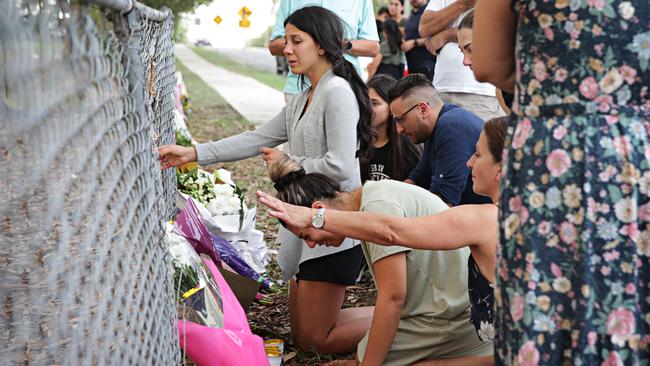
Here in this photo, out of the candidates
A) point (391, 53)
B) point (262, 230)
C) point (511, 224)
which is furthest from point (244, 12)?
point (511, 224)

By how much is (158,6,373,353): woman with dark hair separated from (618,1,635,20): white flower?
83.3 inches

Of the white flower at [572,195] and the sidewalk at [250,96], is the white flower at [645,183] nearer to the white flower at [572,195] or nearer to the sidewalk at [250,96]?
the white flower at [572,195]

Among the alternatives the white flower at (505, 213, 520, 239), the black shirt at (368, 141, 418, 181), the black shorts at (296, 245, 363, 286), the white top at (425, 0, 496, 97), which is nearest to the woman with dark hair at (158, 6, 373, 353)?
the black shorts at (296, 245, 363, 286)

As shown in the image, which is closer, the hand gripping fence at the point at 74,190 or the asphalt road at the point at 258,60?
the hand gripping fence at the point at 74,190

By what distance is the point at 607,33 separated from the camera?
182 centimetres

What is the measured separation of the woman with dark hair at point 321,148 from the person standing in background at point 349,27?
876 mm

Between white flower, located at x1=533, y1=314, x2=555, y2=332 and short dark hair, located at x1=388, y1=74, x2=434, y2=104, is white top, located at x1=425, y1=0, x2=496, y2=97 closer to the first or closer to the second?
short dark hair, located at x1=388, y1=74, x2=434, y2=104

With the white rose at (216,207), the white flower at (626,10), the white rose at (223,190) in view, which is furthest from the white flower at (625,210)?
the white rose at (223,190)

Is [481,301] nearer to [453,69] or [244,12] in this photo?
[453,69]

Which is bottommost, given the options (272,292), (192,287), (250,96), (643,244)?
(250,96)

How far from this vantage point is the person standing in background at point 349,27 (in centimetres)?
504

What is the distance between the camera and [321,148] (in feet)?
13.1

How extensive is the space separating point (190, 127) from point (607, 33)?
10.8m

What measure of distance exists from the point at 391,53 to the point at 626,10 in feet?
25.8
